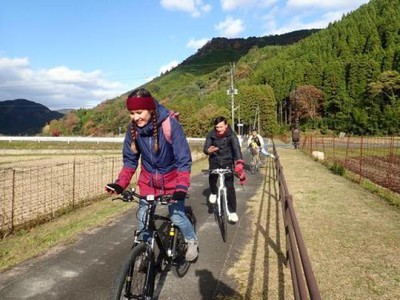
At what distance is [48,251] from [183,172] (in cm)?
316

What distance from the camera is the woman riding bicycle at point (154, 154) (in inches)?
154

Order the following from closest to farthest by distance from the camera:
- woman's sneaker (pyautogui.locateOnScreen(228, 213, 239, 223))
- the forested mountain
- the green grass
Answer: the green grass, woman's sneaker (pyautogui.locateOnScreen(228, 213, 239, 223)), the forested mountain

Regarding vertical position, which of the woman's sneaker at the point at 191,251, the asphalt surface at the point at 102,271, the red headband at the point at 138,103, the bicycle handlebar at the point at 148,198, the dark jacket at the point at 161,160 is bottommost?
the asphalt surface at the point at 102,271

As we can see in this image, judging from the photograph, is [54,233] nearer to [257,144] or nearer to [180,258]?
[180,258]

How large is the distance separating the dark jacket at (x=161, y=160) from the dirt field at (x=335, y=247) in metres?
1.62

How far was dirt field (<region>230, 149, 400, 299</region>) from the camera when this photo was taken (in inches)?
189

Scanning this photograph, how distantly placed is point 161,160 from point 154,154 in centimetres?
11

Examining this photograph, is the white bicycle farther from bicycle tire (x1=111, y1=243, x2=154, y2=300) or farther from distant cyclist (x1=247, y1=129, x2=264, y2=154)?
distant cyclist (x1=247, y1=129, x2=264, y2=154)

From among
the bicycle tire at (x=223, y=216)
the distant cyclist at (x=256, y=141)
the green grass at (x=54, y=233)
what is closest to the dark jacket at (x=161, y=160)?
the green grass at (x=54, y=233)

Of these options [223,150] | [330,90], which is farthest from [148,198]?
[330,90]

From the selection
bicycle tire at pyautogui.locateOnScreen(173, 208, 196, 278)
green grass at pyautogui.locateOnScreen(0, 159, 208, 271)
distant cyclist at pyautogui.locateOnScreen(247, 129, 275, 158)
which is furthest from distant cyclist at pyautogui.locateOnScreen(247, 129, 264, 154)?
bicycle tire at pyautogui.locateOnScreen(173, 208, 196, 278)

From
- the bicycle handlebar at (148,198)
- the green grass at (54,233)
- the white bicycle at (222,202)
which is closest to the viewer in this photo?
the bicycle handlebar at (148,198)

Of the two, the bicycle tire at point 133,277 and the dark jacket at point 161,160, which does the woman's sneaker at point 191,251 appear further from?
the bicycle tire at point 133,277

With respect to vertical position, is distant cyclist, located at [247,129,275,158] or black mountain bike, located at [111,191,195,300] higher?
distant cyclist, located at [247,129,275,158]
